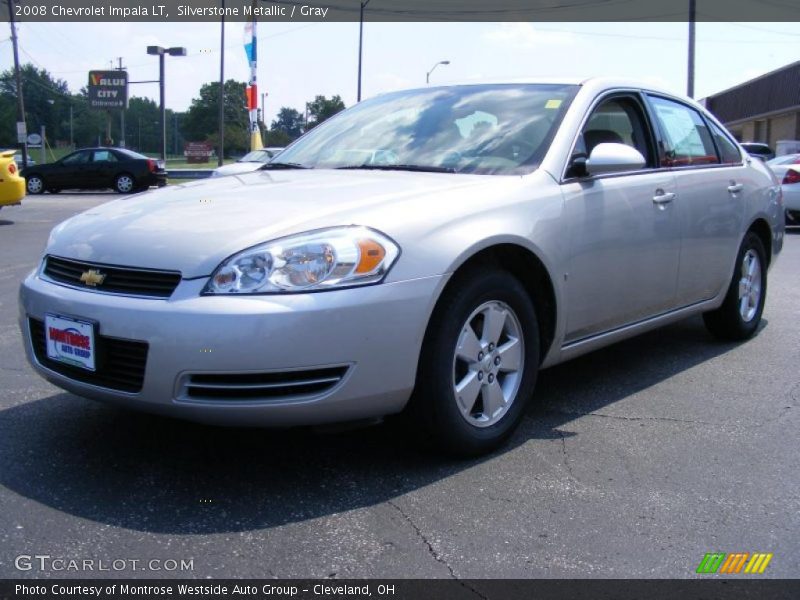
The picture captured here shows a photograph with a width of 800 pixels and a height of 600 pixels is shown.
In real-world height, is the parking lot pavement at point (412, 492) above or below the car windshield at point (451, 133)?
below

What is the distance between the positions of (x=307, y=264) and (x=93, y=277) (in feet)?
2.62

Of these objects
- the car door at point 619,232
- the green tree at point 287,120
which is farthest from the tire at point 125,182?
the green tree at point 287,120

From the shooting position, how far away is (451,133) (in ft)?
12.9

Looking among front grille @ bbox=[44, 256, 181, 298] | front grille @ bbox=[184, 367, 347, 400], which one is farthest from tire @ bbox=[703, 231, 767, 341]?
front grille @ bbox=[44, 256, 181, 298]

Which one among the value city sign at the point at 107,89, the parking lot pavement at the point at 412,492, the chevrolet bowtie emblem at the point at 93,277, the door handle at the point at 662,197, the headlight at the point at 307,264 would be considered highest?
the value city sign at the point at 107,89

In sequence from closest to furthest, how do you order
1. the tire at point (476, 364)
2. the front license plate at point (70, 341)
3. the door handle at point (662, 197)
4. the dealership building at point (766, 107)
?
the front license plate at point (70, 341)
the tire at point (476, 364)
the door handle at point (662, 197)
the dealership building at point (766, 107)

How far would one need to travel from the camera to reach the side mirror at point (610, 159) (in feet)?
12.0

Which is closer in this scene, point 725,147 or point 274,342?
point 274,342

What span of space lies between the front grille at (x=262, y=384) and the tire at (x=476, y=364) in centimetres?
38

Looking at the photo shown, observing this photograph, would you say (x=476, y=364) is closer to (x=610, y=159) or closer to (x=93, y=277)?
(x=610, y=159)

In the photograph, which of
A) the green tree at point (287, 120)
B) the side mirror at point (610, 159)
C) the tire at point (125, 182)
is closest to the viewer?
the side mirror at point (610, 159)

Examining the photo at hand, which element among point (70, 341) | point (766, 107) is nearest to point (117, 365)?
point (70, 341)

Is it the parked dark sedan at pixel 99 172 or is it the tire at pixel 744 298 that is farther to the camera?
the parked dark sedan at pixel 99 172

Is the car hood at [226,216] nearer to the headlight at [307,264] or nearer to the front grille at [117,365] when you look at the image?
the headlight at [307,264]
